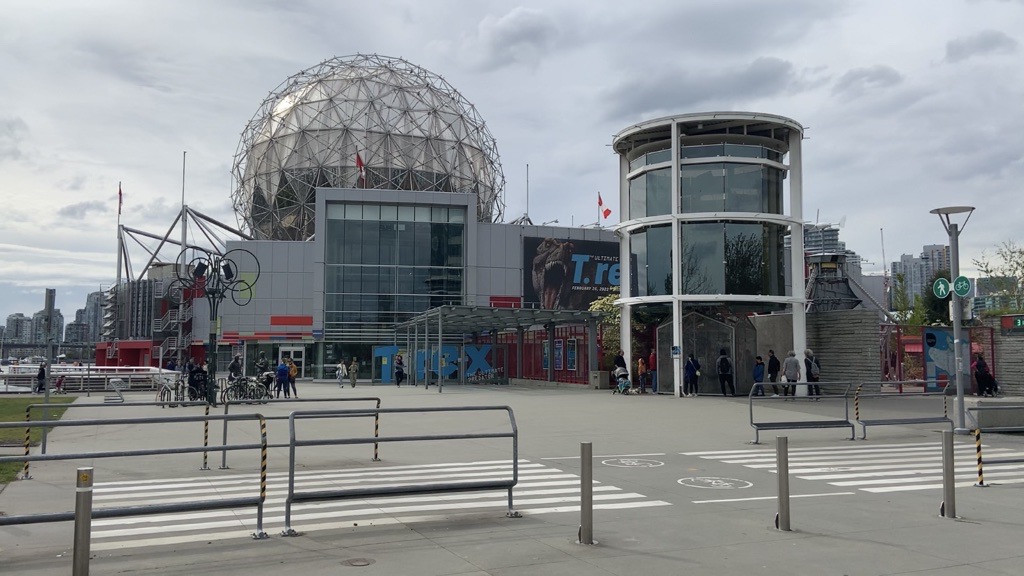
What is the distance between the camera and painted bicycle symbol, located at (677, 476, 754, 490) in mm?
10695

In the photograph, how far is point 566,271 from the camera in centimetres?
6278

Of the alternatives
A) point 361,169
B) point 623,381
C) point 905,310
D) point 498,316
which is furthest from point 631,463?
point 905,310

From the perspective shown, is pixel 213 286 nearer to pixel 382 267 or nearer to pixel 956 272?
pixel 956 272

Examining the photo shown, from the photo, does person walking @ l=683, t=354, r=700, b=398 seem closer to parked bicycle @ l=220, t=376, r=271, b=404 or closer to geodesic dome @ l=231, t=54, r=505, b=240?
parked bicycle @ l=220, t=376, r=271, b=404

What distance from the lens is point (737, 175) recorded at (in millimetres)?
30750

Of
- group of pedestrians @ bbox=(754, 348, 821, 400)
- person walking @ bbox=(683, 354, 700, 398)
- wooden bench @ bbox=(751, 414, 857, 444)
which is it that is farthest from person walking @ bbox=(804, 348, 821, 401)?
wooden bench @ bbox=(751, 414, 857, 444)

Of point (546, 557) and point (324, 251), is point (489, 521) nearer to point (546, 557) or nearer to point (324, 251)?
point (546, 557)

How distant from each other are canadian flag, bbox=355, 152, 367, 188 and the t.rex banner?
1319cm

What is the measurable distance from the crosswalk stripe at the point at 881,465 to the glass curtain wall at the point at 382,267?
1745 inches

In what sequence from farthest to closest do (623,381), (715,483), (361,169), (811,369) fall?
(361,169), (623,381), (811,369), (715,483)

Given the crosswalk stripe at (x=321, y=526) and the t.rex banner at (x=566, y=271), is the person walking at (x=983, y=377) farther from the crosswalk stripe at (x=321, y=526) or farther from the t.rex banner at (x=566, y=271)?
the t.rex banner at (x=566, y=271)

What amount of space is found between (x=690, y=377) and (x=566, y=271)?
3291 cm

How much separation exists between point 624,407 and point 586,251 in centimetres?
3935

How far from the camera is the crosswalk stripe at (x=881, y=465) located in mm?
11172
